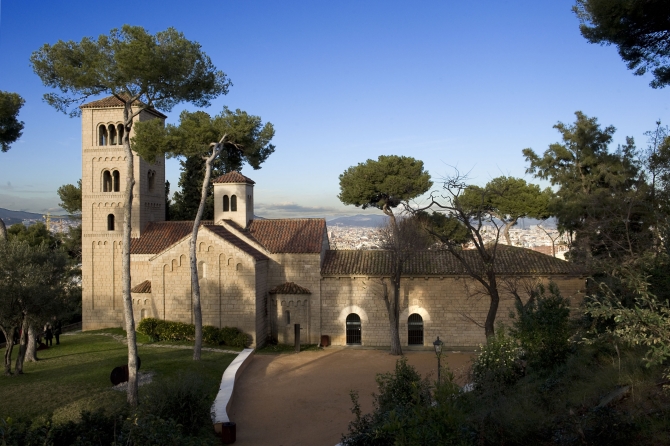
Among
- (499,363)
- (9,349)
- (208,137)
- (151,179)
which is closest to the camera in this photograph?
(499,363)

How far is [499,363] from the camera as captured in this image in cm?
1248

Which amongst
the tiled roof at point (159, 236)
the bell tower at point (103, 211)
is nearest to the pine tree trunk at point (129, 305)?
the tiled roof at point (159, 236)

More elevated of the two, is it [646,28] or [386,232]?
[646,28]

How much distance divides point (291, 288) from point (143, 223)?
9147 mm

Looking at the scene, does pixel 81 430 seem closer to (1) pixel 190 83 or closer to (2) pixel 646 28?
(1) pixel 190 83

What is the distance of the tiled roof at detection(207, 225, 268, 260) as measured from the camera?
2317cm

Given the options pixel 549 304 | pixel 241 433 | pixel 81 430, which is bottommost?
pixel 241 433

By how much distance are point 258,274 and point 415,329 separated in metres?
7.85

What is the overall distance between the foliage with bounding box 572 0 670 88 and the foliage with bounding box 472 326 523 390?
7.86 metres

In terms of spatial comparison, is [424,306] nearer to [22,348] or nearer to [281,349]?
[281,349]

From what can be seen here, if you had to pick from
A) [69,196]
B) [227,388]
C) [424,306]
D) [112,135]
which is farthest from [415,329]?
[69,196]

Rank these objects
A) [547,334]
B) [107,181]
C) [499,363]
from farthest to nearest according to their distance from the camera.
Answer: [107,181], [547,334], [499,363]

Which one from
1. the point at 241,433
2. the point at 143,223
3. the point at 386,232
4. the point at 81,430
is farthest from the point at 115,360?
the point at 386,232

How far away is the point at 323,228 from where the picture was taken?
25984 millimetres
